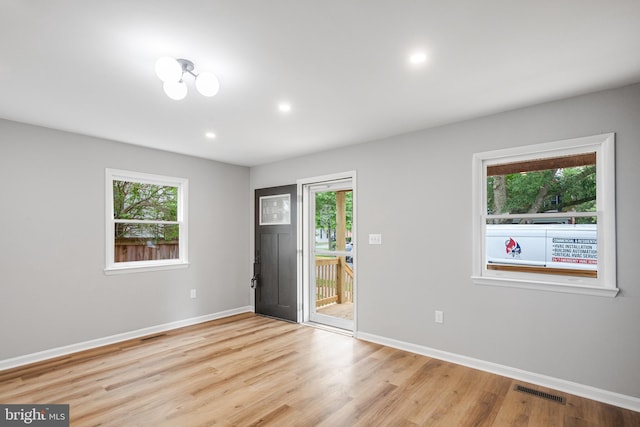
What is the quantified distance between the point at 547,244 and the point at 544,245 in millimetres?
25

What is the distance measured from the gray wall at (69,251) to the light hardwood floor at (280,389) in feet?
1.35

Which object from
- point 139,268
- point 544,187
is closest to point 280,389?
point 139,268

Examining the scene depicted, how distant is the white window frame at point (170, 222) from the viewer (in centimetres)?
401

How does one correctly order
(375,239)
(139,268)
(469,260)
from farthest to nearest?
(139,268) < (375,239) < (469,260)

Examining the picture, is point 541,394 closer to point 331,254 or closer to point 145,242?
point 331,254

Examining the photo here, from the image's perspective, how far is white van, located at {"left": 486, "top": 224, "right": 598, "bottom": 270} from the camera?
2.77 m

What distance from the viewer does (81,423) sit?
7.58 feet

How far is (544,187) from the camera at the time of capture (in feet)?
9.87

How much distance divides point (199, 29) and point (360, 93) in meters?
1.35

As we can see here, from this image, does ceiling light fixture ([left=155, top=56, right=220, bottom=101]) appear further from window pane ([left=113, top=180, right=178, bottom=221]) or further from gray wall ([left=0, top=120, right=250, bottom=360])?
window pane ([left=113, top=180, right=178, bottom=221])

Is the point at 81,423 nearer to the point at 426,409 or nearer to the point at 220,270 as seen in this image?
the point at 426,409

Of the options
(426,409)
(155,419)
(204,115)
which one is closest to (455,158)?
(426,409)

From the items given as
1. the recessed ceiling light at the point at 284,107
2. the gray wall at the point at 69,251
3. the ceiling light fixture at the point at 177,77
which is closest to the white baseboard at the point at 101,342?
the gray wall at the point at 69,251

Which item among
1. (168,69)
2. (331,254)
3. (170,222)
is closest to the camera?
(168,69)
